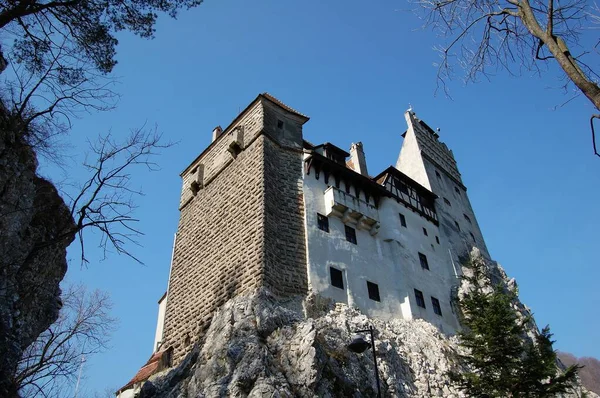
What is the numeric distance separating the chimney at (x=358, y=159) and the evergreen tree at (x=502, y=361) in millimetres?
10748

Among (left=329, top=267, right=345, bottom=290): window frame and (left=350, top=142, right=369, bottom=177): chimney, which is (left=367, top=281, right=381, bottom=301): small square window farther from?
(left=350, top=142, right=369, bottom=177): chimney

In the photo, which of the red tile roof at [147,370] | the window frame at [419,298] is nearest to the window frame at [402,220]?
the window frame at [419,298]

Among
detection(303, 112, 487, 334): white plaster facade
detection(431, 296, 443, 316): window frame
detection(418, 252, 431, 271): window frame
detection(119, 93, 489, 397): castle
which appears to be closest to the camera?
detection(119, 93, 489, 397): castle

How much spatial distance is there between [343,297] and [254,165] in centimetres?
639

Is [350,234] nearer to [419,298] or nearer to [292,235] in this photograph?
[292,235]

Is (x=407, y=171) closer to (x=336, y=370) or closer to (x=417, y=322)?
(x=417, y=322)

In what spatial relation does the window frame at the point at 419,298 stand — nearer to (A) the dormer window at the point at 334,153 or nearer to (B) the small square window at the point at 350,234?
(B) the small square window at the point at 350,234

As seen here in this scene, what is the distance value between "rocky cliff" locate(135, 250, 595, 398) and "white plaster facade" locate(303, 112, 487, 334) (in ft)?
3.21

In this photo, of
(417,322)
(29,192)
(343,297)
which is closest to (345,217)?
(343,297)

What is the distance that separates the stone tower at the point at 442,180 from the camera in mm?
26594

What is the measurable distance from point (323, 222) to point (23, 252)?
10.9 m

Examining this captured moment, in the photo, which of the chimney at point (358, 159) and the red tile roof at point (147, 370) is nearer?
the red tile roof at point (147, 370)

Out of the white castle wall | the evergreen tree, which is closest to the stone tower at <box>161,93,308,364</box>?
the white castle wall

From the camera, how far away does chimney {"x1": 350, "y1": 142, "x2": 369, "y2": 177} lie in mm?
25220
